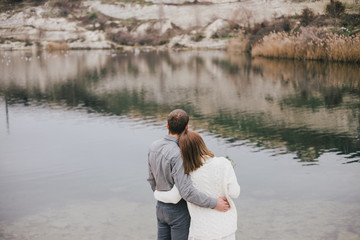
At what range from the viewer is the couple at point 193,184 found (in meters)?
3.67

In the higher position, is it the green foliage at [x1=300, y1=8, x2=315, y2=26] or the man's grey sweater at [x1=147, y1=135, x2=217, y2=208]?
the green foliage at [x1=300, y1=8, x2=315, y2=26]

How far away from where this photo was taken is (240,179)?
25.8ft

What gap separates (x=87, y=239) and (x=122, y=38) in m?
58.9

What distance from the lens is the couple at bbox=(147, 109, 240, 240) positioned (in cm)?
367

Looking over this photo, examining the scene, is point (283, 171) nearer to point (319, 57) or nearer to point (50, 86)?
point (50, 86)

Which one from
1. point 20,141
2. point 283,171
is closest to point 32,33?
point 20,141

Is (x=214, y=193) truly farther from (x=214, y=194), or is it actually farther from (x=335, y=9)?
(x=335, y=9)

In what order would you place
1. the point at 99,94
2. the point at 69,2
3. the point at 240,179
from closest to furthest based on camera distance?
the point at 240,179, the point at 99,94, the point at 69,2

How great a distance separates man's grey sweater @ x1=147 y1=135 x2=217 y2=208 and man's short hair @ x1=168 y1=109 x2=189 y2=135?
0.28ft

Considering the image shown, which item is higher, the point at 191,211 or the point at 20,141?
the point at 191,211

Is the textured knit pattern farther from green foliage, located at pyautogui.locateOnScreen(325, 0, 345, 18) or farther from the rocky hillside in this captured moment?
the rocky hillside

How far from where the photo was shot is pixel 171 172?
3828mm

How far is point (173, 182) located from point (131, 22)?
67.4 meters

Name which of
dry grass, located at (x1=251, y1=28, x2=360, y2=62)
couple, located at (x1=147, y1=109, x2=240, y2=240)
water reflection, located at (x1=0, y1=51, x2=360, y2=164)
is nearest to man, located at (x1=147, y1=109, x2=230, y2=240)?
couple, located at (x1=147, y1=109, x2=240, y2=240)
